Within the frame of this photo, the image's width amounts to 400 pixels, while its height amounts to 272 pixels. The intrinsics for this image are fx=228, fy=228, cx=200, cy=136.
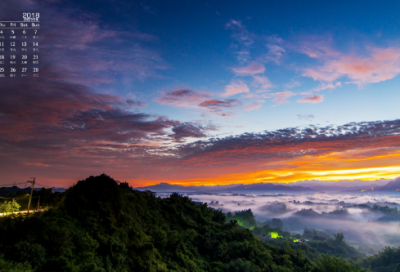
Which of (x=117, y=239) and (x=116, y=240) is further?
(x=117, y=239)

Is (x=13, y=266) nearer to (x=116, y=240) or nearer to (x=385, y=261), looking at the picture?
(x=116, y=240)

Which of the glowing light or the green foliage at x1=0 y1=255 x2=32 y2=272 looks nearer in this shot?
the green foliage at x1=0 y1=255 x2=32 y2=272

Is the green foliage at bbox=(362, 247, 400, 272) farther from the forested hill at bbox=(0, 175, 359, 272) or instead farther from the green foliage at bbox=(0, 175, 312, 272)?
the green foliage at bbox=(0, 175, 312, 272)

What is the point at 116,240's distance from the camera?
16.1 m

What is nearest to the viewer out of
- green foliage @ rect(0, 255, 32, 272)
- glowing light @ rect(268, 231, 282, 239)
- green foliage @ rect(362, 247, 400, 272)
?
green foliage @ rect(0, 255, 32, 272)

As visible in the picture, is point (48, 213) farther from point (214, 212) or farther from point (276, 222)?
point (276, 222)

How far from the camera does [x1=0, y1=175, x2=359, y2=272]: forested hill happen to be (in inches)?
465

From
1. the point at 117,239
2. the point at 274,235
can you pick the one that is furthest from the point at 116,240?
the point at 274,235

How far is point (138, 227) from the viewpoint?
20.8 metres

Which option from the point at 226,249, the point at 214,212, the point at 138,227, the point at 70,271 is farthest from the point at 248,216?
the point at 70,271

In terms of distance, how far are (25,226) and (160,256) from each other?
9.99 meters

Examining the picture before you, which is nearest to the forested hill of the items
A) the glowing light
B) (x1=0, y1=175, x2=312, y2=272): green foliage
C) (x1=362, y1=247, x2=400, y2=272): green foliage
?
(x1=0, y1=175, x2=312, y2=272): green foliage

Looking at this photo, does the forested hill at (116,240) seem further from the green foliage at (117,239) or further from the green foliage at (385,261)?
the green foliage at (385,261)

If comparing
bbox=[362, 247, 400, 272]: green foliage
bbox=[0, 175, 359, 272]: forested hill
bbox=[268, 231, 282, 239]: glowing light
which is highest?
bbox=[0, 175, 359, 272]: forested hill
